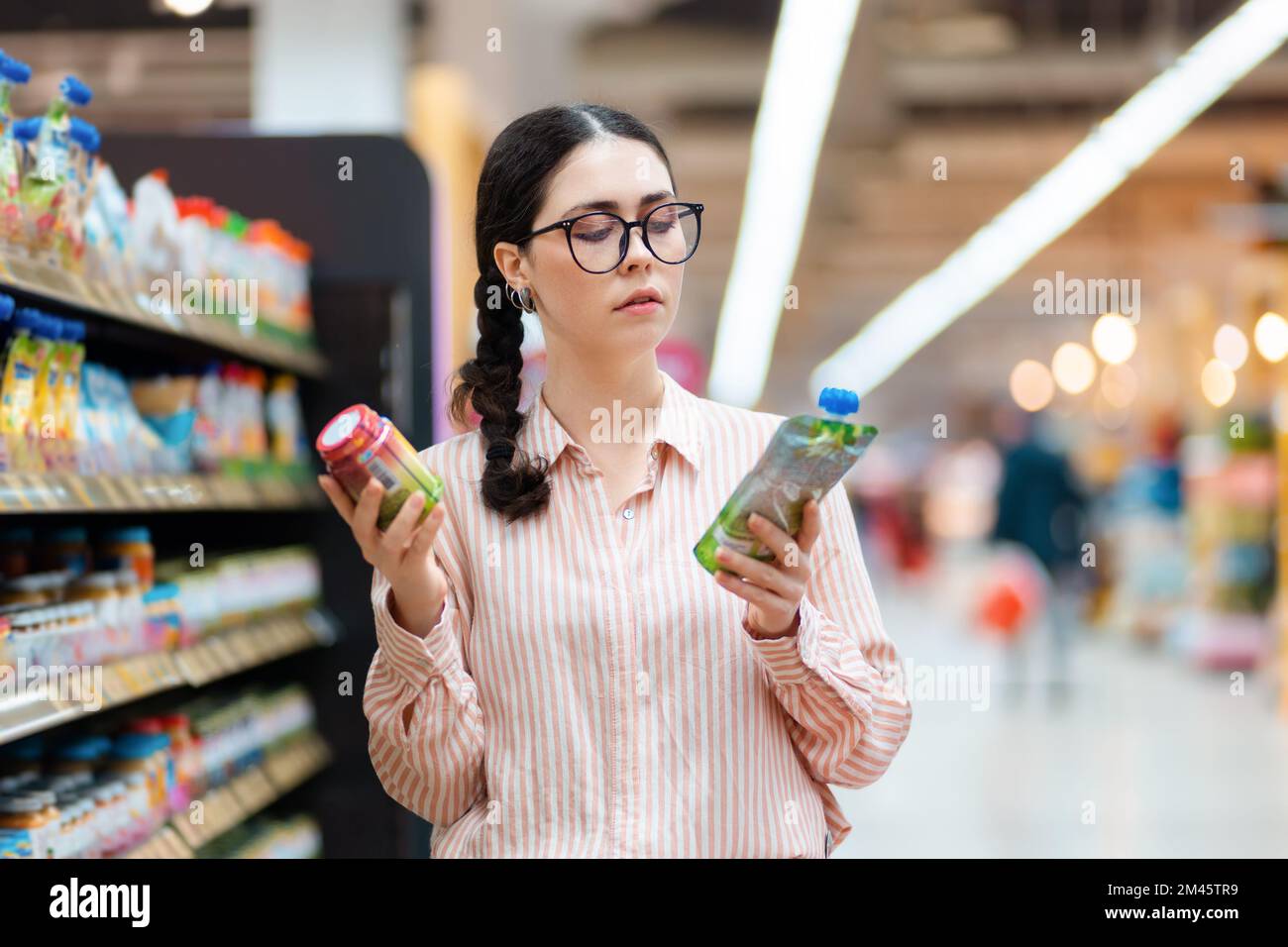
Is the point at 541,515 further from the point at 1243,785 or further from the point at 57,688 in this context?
the point at 1243,785

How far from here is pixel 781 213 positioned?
29.3 feet

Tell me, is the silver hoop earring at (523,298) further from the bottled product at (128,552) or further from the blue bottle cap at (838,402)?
the bottled product at (128,552)

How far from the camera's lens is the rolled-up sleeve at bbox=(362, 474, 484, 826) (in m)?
1.53

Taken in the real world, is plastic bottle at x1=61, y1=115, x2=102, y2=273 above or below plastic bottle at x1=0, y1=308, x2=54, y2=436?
above

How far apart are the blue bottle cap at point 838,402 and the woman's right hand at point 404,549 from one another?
404 millimetres

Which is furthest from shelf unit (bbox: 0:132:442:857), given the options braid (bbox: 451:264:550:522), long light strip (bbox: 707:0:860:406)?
long light strip (bbox: 707:0:860:406)

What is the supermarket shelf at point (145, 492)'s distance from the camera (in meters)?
2.31

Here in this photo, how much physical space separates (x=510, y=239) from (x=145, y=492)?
4.80ft

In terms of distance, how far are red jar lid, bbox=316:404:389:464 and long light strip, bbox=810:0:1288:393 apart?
0.51 m

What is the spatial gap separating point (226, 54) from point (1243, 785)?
836 cm

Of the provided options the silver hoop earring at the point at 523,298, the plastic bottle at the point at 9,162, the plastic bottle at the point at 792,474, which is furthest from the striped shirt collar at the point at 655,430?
the plastic bottle at the point at 9,162

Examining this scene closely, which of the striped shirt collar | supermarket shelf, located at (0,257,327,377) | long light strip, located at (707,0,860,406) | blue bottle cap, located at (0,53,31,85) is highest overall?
long light strip, located at (707,0,860,406)

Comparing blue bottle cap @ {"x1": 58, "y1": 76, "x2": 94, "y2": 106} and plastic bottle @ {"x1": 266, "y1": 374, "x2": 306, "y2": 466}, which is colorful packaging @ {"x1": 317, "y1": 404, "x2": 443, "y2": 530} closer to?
blue bottle cap @ {"x1": 58, "y1": 76, "x2": 94, "y2": 106}
